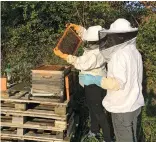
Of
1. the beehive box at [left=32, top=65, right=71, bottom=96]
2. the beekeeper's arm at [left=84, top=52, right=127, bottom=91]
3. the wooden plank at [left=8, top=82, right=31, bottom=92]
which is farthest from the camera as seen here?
the wooden plank at [left=8, top=82, right=31, bottom=92]

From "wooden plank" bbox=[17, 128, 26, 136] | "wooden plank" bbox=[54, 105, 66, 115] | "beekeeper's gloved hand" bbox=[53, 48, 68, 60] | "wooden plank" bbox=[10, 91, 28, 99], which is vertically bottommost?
"wooden plank" bbox=[17, 128, 26, 136]

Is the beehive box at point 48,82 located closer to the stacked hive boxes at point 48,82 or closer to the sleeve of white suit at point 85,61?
the stacked hive boxes at point 48,82

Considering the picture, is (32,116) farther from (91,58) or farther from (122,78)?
(122,78)

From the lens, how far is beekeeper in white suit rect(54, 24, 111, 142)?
373cm

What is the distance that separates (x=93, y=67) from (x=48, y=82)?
526mm

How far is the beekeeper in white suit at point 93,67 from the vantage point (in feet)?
12.2

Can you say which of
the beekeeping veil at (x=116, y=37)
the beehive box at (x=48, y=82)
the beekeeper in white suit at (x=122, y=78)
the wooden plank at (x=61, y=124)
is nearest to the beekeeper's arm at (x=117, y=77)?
the beekeeper in white suit at (x=122, y=78)

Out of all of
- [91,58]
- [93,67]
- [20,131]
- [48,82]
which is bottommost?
[20,131]

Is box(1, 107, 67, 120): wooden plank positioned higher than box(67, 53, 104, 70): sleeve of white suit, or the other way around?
box(67, 53, 104, 70): sleeve of white suit

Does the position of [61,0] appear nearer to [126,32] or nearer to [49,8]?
[49,8]

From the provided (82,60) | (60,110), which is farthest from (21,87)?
(82,60)

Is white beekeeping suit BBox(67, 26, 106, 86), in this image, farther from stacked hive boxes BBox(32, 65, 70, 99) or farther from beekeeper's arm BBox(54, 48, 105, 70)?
stacked hive boxes BBox(32, 65, 70, 99)

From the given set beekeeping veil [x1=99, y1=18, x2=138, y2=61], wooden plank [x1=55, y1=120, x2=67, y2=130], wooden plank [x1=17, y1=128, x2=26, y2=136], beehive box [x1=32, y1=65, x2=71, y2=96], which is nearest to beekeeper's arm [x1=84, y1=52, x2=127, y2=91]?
beekeeping veil [x1=99, y1=18, x2=138, y2=61]

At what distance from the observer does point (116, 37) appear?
125 inches
